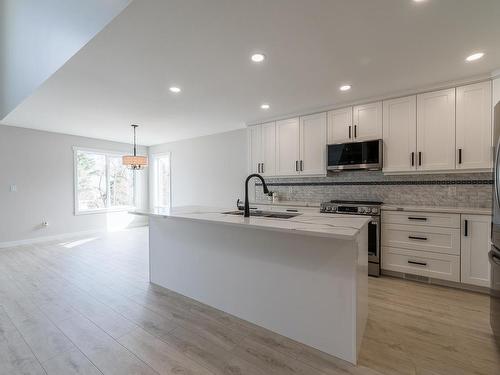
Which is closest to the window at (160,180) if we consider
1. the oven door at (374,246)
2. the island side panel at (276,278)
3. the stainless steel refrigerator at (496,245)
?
the island side panel at (276,278)

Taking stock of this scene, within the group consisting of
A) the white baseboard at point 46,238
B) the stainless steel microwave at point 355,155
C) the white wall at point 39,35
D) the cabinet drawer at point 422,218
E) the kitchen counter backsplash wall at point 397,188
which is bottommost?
the white baseboard at point 46,238

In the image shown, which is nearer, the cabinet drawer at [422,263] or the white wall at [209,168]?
the cabinet drawer at [422,263]

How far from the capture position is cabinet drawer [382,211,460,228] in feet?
8.85

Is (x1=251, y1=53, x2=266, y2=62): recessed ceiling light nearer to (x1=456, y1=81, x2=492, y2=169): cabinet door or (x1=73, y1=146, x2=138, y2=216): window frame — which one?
(x1=456, y1=81, x2=492, y2=169): cabinet door

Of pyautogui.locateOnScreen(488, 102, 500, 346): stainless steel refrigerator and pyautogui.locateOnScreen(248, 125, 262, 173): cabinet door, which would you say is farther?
pyautogui.locateOnScreen(248, 125, 262, 173): cabinet door

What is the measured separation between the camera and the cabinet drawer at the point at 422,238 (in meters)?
2.70

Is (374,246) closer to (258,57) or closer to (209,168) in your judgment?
(258,57)

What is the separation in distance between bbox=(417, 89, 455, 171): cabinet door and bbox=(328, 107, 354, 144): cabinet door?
0.84 metres

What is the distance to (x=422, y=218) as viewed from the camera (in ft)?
9.36

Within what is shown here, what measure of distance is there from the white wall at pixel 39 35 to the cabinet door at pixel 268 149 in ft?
9.68

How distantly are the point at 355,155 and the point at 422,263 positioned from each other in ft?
5.30

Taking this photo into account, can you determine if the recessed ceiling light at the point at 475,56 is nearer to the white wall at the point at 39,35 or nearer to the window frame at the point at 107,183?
the white wall at the point at 39,35

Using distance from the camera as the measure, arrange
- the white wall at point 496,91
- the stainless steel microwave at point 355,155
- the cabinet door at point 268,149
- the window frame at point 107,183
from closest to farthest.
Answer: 1. the white wall at point 496,91
2. the stainless steel microwave at point 355,155
3. the cabinet door at point 268,149
4. the window frame at point 107,183

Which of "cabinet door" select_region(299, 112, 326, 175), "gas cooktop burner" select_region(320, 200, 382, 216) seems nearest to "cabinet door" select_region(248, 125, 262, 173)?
"cabinet door" select_region(299, 112, 326, 175)
